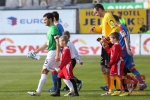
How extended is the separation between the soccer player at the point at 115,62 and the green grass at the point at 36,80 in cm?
45

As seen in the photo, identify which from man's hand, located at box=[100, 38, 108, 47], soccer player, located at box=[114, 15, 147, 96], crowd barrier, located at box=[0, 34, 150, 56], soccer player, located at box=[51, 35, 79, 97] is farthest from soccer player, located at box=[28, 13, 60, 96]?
crowd barrier, located at box=[0, 34, 150, 56]

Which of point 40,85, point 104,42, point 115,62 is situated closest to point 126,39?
point 104,42

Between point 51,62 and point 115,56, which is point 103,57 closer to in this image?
point 115,56

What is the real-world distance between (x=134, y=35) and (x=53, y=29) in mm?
17756

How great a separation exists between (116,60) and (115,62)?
55 millimetres

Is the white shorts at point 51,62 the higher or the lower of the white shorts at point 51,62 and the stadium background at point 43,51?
the higher

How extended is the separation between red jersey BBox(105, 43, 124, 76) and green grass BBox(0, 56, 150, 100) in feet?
2.19

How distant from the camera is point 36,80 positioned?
18250 mm

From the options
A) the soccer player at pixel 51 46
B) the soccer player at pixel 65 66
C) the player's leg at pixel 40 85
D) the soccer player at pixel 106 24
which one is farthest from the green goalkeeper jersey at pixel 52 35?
the soccer player at pixel 106 24

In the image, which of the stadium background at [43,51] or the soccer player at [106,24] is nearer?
the soccer player at [106,24]

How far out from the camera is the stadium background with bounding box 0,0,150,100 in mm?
15881

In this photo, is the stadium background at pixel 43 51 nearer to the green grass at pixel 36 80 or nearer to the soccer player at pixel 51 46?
the green grass at pixel 36 80

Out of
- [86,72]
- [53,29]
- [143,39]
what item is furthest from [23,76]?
[143,39]

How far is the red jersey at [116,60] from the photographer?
13.7 metres
